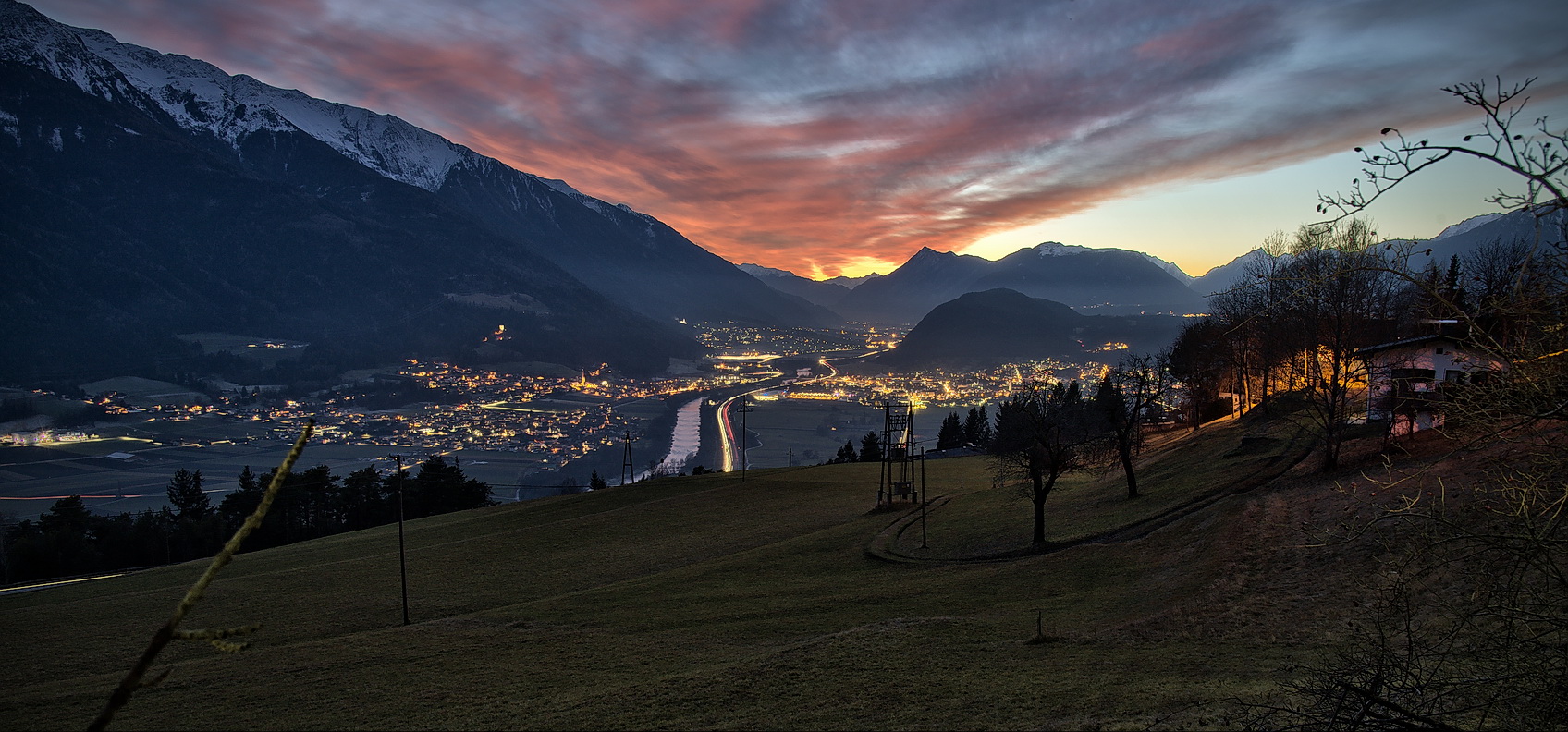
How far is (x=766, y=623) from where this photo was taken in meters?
19.6

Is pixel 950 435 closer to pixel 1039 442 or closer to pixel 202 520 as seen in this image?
pixel 1039 442

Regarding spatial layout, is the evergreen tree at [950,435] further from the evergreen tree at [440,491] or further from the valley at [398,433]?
the evergreen tree at [440,491]

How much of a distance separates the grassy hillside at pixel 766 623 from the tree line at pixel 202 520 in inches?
638

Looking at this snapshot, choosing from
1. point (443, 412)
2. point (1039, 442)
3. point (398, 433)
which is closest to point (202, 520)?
point (1039, 442)

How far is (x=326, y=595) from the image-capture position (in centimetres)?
2831

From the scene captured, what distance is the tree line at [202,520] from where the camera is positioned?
158 feet

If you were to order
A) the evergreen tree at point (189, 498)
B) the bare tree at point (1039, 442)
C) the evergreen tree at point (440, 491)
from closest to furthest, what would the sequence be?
the bare tree at point (1039, 442), the evergreen tree at point (189, 498), the evergreen tree at point (440, 491)

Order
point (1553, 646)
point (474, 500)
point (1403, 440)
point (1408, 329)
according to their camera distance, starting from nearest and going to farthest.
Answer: point (1553, 646), point (1403, 440), point (1408, 329), point (474, 500)

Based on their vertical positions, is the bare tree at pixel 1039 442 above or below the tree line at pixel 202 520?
above

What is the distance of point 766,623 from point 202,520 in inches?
2564

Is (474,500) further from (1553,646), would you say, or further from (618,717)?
(1553,646)

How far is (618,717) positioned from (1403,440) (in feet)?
99.7

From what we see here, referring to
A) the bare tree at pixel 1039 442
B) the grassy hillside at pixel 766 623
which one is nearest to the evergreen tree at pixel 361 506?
the grassy hillside at pixel 766 623

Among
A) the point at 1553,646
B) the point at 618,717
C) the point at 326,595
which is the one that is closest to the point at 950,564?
the point at 618,717
